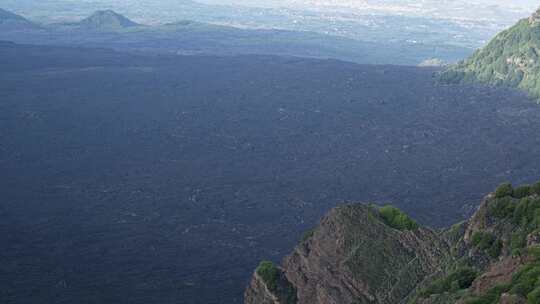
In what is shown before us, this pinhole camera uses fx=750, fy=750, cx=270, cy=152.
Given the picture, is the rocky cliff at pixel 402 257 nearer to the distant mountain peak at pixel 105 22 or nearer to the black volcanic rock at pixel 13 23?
the black volcanic rock at pixel 13 23

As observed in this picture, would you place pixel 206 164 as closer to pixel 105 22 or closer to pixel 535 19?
pixel 535 19

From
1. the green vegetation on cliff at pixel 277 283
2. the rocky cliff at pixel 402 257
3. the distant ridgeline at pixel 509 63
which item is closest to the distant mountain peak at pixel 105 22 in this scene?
the distant ridgeline at pixel 509 63

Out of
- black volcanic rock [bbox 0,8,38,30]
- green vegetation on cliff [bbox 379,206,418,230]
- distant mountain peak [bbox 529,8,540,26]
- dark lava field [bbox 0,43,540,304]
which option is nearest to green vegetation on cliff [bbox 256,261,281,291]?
green vegetation on cliff [bbox 379,206,418,230]

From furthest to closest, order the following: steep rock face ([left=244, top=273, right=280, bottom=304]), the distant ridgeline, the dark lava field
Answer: the distant ridgeline
the dark lava field
steep rock face ([left=244, top=273, right=280, bottom=304])

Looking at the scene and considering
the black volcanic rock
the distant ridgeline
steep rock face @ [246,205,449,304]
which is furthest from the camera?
the black volcanic rock

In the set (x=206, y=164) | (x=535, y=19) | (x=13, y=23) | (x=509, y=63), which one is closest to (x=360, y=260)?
(x=206, y=164)

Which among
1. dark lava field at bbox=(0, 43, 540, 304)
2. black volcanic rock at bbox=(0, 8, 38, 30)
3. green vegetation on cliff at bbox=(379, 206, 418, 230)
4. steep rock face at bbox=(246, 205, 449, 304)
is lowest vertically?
dark lava field at bbox=(0, 43, 540, 304)

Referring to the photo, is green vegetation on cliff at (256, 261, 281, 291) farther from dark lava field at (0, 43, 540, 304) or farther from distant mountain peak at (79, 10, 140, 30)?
distant mountain peak at (79, 10, 140, 30)
